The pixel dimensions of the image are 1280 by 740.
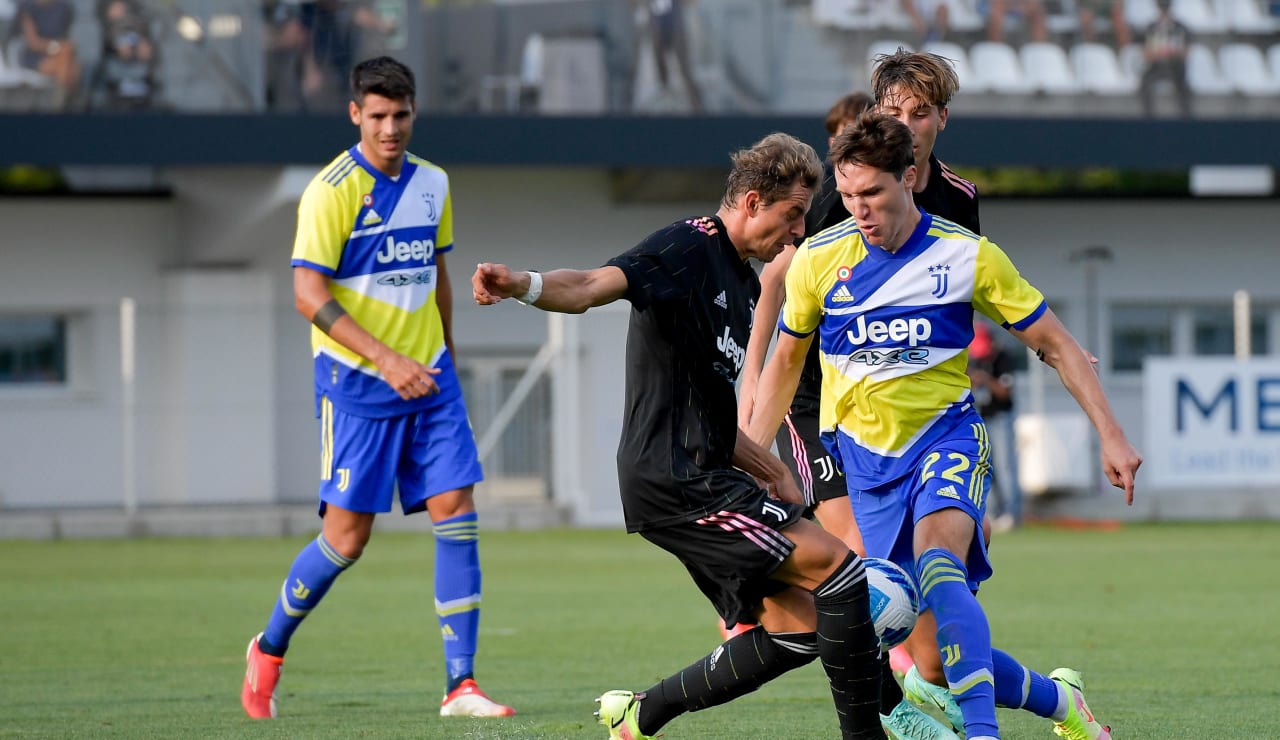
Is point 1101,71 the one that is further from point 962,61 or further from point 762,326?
point 762,326

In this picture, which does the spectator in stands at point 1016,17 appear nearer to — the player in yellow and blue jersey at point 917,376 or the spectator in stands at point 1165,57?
the spectator in stands at point 1165,57

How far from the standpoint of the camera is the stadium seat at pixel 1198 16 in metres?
22.7

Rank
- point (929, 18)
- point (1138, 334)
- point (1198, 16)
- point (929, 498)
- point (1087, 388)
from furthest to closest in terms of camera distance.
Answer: point (1138, 334) < point (1198, 16) < point (929, 18) < point (929, 498) < point (1087, 388)

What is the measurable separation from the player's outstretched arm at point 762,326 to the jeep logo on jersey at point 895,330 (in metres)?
0.66

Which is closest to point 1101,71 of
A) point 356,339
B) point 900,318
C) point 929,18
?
point 929,18

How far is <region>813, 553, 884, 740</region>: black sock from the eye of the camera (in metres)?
5.02

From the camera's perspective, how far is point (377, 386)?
6902 mm

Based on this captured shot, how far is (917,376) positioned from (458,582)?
2.23 m

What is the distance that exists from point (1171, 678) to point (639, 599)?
4796 millimetres

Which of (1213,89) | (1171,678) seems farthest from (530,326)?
(1171,678)

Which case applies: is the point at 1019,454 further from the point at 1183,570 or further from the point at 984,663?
the point at 984,663

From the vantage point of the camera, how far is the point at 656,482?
5102mm

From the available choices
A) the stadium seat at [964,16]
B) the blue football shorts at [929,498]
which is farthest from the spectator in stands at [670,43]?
the blue football shorts at [929,498]

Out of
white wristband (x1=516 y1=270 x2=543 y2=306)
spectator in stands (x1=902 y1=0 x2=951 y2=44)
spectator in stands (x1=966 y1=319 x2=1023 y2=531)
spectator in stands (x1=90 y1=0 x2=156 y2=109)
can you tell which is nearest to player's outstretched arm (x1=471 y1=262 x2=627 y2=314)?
white wristband (x1=516 y1=270 x2=543 y2=306)
